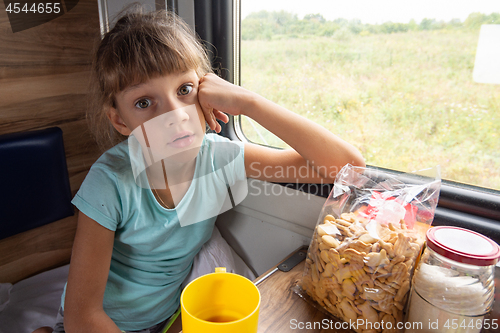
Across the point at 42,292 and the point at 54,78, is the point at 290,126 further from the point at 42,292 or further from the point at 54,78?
the point at 42,292

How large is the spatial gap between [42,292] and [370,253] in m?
1.16

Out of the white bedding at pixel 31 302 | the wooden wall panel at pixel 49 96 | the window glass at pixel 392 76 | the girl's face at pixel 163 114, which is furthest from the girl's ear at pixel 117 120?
the white bedding at pixel 31 302

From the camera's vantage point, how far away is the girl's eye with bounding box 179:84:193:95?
0.83 meters

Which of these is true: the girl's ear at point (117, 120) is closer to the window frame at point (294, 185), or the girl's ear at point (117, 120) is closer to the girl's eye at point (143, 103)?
the girl's eye at point (143, 103)

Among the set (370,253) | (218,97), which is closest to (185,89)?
(218,97)

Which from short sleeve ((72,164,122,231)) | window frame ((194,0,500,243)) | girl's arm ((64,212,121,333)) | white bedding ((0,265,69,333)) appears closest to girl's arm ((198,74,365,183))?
window frame ((194,0,500,243))

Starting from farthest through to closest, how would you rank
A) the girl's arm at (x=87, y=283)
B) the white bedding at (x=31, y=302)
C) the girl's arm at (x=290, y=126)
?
the white bedding at (x=31, y=302), the girl's arm at (x=290, y=126), the girl's arm at (x=87, y=283)

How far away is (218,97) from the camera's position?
2.90ft

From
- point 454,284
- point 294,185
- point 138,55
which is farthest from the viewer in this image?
point 294,185

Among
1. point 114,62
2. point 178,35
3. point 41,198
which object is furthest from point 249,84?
point 41,198

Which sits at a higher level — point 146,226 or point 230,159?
point 230,159

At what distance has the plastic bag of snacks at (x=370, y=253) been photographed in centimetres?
59

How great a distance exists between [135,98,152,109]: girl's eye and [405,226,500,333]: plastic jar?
2.19ft

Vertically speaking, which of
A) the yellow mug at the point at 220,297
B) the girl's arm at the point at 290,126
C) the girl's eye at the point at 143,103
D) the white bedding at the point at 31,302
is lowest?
the white bedding at the point at 31,302
